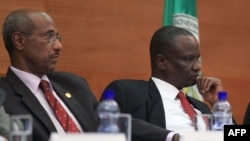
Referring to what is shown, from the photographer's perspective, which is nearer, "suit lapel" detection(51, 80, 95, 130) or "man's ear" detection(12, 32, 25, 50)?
"suit lapel" detection(51, 80, 95, 130)

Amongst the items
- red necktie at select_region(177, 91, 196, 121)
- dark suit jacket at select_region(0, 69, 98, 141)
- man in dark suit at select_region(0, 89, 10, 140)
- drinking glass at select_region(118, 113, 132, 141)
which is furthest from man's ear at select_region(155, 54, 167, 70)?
drinking glass at select_region(118, 113, 132, 141)

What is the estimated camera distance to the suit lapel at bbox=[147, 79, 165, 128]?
3486 mm

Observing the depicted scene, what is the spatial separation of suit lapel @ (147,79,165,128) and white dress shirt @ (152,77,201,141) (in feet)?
0.16

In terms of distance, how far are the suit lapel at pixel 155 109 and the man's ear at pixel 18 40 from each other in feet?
2.56

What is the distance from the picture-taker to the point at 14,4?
4336 millimetres

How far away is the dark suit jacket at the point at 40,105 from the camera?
9.61 ft

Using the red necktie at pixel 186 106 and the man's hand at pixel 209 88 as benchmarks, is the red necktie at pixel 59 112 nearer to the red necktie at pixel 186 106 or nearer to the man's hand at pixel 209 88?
the red necktie at pixel 186 106

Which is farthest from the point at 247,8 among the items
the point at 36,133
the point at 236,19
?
the point at 36,133

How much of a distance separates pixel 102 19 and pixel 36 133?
196 centimetres

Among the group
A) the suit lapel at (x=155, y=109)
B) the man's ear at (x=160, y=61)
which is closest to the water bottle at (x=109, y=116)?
the suit lapel at (x=155, y=109)

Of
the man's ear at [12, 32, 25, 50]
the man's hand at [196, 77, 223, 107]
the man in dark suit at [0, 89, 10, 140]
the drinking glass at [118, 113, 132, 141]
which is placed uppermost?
the man's ear at [12, 32, 25, 50]

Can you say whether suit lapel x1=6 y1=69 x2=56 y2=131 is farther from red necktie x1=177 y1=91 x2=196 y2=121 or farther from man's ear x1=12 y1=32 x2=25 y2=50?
red necktie x1=177 y1=91 x2=196 y2=121

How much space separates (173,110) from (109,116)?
1396 mm

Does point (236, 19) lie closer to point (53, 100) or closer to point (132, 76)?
point (132, 76)
